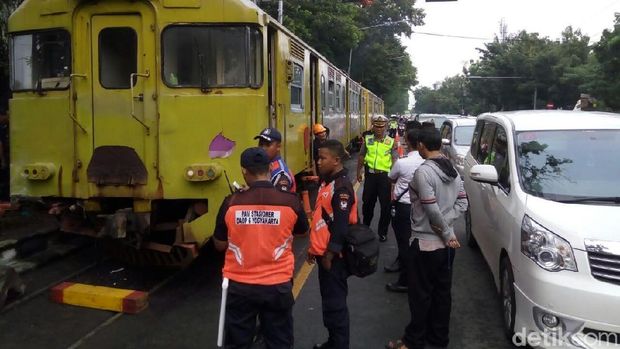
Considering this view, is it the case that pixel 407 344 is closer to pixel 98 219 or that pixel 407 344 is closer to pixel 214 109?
pixel 214 109

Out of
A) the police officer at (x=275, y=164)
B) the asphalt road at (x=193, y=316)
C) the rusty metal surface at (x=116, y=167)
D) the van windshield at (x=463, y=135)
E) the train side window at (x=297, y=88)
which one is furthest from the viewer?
the van windshield at (x=463, y=135)

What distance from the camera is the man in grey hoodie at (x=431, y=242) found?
13.7ft

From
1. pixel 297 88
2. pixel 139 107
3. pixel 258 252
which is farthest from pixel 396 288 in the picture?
pixel 297 88

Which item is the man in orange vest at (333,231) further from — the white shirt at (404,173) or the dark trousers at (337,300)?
the white shirt at (404,173)

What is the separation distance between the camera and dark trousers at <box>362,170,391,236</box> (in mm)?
7516

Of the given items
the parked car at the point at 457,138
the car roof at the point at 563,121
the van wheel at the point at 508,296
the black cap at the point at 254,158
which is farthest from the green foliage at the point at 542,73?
the black cap at the point at 254,158

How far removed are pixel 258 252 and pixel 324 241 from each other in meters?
0.80

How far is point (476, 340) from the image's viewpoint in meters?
4.69

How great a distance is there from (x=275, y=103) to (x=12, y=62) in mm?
2783

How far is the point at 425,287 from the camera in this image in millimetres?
4297

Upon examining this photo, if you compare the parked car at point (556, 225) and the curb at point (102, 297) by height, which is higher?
the parked car at point (556, 225)

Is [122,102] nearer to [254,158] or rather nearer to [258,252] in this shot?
[254,158]

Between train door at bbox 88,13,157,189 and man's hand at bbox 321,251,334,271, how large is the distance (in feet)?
8.07

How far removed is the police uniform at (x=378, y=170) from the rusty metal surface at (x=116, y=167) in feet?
10.1
